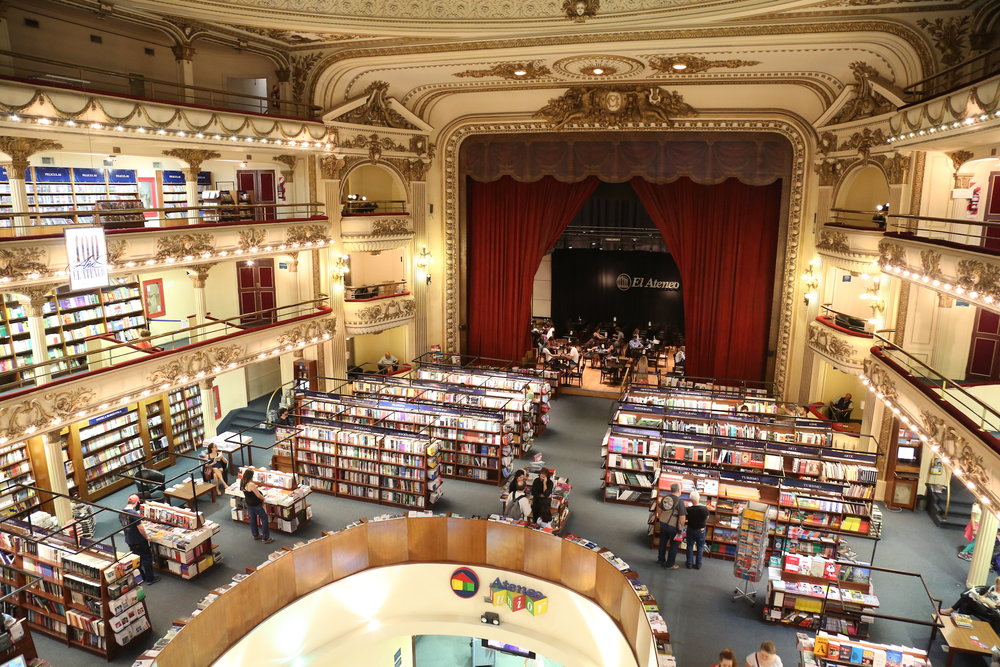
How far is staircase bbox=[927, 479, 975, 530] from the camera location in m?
10.6

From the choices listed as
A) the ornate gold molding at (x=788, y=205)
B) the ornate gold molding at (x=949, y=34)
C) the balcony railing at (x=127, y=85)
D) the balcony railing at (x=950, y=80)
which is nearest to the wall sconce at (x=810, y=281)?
the ornate gold molding at (x=788, y=205)

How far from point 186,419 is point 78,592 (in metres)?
5.90

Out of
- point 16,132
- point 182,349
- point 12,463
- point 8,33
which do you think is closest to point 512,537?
point 182,349

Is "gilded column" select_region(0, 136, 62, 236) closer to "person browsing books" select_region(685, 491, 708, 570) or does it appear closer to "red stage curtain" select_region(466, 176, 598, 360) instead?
"red stage curtain" select_region(466, 176, 598, 360)

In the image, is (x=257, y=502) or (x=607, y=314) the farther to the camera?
(x=607, y=314)

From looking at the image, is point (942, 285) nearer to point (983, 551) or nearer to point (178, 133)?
point (983, 551)

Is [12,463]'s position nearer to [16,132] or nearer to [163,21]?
[16,132]

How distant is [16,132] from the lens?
9148 mm

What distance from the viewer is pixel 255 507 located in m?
9.77

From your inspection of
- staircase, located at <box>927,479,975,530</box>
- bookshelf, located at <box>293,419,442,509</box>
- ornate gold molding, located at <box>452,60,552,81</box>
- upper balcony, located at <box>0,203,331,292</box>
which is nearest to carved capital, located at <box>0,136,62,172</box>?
upper balcony, located at <box>0,203,331,292</box>

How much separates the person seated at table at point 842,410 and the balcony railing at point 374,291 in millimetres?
9717

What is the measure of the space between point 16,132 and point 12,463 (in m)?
4.98

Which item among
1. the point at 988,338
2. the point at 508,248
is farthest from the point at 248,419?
the point at 988,338

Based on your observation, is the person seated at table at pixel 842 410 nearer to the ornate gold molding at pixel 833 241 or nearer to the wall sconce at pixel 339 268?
the ornate gold molding at pixel 833 241
